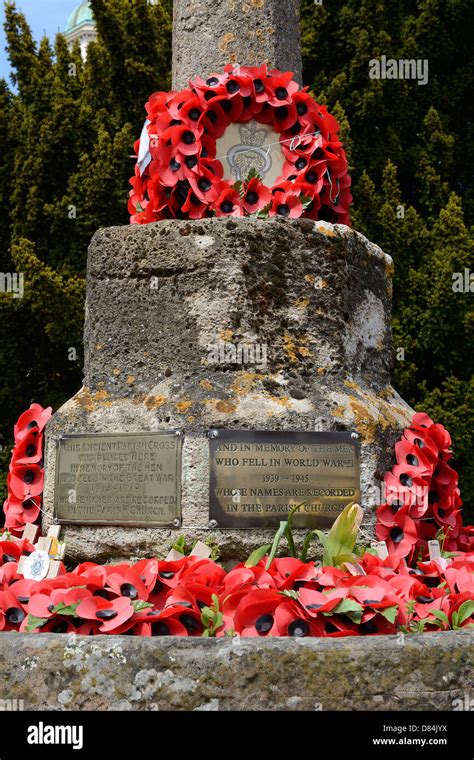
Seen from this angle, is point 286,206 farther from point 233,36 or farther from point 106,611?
point 106,611

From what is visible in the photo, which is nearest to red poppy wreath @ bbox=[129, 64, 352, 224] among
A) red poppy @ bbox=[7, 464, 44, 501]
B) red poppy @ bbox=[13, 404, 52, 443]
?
red poppy @ bbox=[13, 404, 52, 443]

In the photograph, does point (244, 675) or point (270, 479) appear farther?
point (270, 479)

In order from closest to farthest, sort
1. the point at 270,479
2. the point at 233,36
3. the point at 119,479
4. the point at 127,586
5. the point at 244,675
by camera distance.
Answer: the point at 244,675 < the point at 127,586 < the point at 270,479 < the point at 119,479 < the point at 233,36

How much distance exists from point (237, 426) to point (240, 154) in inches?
56.2

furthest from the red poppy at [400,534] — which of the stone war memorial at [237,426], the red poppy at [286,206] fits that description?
the red poppy at [286,206]

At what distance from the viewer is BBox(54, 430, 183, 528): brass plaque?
3.31 metres

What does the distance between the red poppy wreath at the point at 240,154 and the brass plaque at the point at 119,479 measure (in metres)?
1.05

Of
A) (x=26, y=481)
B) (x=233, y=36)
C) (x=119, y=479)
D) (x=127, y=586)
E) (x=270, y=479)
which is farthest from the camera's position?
(x=233, y=36)

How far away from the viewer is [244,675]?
7.29 feet

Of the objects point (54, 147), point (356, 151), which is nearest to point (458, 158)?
point (356, 151)

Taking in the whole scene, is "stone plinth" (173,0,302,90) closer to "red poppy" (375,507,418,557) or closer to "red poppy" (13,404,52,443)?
"red poppy" (13,404,52,443)

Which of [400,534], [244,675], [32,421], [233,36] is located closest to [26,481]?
[32,421]

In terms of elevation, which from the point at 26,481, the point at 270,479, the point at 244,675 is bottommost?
the point at 244,675

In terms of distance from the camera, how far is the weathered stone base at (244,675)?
221 centimetres
